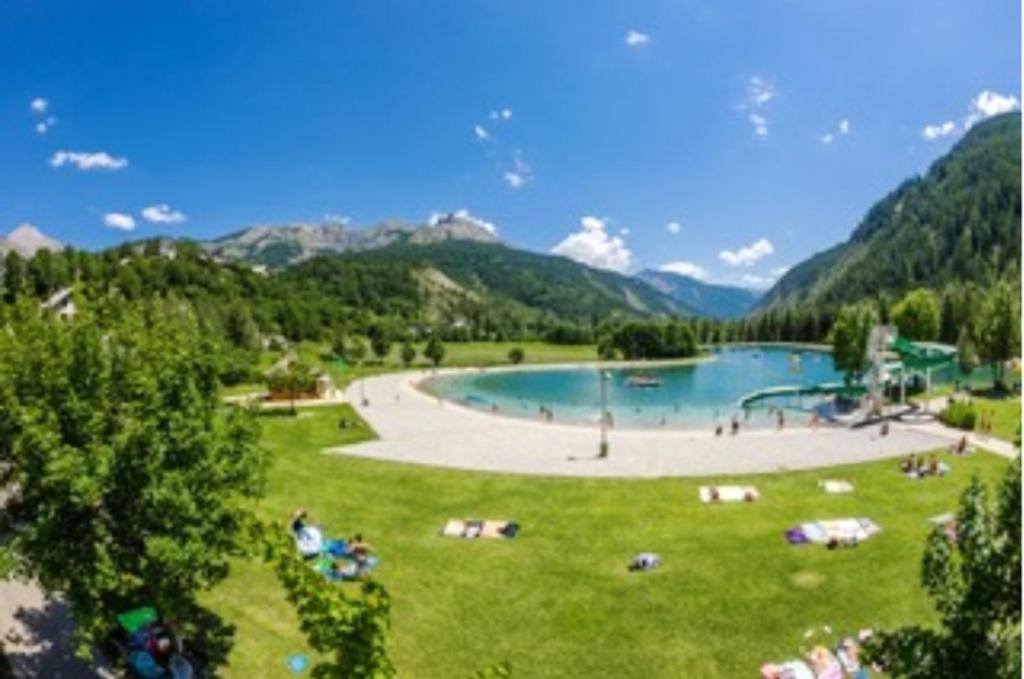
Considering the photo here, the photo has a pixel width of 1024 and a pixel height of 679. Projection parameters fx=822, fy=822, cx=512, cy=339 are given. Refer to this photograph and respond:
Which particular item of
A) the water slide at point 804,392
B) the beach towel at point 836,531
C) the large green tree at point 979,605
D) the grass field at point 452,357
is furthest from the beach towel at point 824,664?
the grass field at point 452,357

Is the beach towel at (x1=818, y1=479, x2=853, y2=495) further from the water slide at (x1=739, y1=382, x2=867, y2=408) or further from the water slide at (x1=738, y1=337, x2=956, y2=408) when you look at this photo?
the water slide at (x1=739, y1=382, x2=867, y2=408)

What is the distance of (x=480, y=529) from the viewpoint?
34906mm

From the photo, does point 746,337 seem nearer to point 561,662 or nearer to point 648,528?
point 648,528

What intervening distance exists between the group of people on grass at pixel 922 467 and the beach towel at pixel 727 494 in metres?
9.51

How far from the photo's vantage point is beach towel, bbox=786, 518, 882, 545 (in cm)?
3228

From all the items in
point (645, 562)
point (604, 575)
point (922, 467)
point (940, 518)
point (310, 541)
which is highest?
point (922, 467)

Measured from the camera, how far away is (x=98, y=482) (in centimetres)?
1786

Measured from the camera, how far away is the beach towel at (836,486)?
3988 cm

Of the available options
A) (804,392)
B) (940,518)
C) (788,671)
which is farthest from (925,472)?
(804,392)

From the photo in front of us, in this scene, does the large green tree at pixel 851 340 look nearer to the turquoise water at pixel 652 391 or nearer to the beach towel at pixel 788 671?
the turquoise water at pixel 652 391

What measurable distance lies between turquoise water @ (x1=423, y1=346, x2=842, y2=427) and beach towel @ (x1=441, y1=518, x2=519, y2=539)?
95.1 ft

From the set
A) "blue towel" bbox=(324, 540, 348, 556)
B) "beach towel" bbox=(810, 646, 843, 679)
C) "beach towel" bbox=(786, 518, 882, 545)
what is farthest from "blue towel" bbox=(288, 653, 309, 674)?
"beach towel" bbox=(786, 518, 882, 545)

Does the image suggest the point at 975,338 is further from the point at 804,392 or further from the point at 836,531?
the point at 836,531

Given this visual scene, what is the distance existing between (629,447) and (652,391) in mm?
52514
